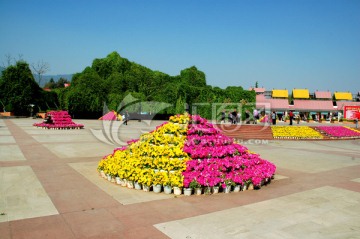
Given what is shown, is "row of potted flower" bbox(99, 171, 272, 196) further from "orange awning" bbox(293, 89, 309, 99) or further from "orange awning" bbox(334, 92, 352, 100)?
"orange awning" bbox(334, 92, 352, 100)

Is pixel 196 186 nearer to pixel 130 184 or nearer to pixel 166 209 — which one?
pixel 166 209

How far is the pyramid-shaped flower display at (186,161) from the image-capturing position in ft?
25.3

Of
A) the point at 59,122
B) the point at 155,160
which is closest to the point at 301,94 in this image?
the point at 59,122

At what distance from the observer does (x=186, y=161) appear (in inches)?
319

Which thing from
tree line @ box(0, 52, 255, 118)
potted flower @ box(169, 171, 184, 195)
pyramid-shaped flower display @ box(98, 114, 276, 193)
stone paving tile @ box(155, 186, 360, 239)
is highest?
tree line @ box(0, 52, 255, 118)

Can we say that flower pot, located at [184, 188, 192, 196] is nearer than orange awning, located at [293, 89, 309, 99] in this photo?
Yes

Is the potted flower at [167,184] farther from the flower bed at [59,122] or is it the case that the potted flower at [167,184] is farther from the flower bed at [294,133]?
the flower bed at [59,122]

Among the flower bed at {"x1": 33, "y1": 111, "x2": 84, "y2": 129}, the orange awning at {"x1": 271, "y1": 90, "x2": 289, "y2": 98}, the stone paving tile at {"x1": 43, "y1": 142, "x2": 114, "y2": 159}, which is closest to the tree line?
the orange awning at {"x1": 271, "y1": 90, "x2": 289, "y2": 98}

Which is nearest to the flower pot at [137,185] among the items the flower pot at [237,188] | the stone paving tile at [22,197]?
the stone paving tile at [22,197]

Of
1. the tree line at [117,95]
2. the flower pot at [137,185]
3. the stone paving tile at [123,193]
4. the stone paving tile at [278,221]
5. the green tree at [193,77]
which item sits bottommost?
the stone paving tile at [278,221]

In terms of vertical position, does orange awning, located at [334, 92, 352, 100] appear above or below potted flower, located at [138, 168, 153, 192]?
above

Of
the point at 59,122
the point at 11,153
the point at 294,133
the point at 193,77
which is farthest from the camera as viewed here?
the point at 193,77

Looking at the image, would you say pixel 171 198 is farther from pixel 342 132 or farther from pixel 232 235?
pixel 342 132

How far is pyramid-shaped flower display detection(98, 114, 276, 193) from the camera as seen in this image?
771 cm
